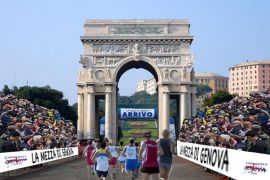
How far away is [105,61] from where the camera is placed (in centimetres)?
8206

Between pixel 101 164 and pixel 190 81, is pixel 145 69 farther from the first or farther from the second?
pixel 101 164

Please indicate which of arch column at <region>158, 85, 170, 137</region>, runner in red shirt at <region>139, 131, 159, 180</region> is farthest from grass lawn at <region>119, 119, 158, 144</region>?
runner in red shirt at <region>139, 131, 159, 180</region>

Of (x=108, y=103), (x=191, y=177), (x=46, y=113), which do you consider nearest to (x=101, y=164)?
→ (x=191, y=177)

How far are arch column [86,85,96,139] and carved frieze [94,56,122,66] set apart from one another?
3741mm

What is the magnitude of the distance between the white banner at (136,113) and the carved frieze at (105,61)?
100 ft

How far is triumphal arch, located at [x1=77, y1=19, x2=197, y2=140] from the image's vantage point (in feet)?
265

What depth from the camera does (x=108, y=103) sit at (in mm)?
80562

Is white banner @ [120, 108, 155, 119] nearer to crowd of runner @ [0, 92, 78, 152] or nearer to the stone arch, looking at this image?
the stone arch

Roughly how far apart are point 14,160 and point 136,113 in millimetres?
83614

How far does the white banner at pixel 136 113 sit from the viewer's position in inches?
4390


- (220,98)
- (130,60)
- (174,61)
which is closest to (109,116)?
(130,60)

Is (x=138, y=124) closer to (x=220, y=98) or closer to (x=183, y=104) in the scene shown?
(x=220, y=98)

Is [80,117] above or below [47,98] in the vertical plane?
below

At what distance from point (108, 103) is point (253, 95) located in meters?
44.5
